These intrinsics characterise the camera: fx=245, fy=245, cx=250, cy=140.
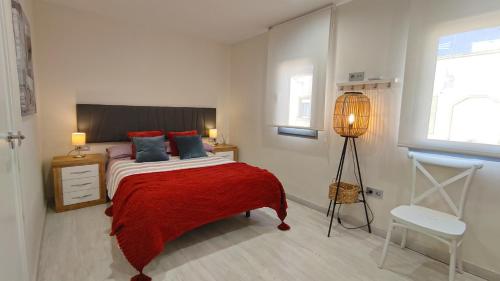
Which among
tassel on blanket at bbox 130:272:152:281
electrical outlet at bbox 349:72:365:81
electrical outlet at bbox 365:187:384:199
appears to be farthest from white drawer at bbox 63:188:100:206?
electrical outlet at bbox 349:72:365:81

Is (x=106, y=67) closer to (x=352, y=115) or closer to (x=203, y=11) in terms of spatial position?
(x=203, y=11)

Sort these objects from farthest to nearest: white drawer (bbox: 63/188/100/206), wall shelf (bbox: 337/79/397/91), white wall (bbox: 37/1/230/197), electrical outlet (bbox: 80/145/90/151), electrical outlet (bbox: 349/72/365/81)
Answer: electrical outlet (bbox: 80/145/90/151) → white wall (bbox: 37/1/230/197) → white drawer (bbox: 63/188/100/206) → electrical outlet (bbox: 349/72/365/81) → wall shelf (bbox: 337/79/397/91)

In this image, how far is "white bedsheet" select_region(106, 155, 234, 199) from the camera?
275 centimetres

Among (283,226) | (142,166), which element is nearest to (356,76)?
(283,226)

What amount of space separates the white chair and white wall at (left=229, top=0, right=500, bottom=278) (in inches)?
4.0

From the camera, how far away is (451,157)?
2156mm

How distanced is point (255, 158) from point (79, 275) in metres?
2.96

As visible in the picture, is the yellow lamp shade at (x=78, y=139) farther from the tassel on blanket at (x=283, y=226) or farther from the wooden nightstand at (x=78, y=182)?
the tassel on blanket at (x=283, y=226)

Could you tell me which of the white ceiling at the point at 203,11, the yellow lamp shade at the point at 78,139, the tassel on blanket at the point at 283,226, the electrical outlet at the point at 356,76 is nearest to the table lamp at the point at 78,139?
the yellow lamp shade at the point at 78,139

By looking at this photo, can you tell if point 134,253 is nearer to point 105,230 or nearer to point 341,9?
point 105,230

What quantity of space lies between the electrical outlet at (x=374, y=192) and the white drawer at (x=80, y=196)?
3.43 meters

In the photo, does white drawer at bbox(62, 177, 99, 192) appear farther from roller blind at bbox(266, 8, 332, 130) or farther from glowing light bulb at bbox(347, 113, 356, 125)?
glowing light bulb at bbox(347, 113, 356, 125)

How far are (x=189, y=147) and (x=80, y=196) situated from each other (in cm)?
151

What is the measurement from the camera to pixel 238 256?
226 centimetres
